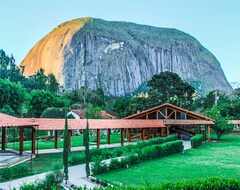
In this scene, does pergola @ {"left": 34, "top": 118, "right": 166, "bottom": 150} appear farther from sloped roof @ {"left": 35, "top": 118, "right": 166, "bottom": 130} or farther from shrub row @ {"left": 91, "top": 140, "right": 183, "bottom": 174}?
shrub row @ {"left": 91, "top": 140, "right": 183, "bottom": 174}

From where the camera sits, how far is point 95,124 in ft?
76.4

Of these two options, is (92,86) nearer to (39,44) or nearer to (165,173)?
(39,44)

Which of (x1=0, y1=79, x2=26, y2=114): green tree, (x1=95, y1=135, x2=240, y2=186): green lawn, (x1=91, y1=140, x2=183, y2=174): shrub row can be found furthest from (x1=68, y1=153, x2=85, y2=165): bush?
(x1=0, y1=79, x2=26, y2=114): green tree

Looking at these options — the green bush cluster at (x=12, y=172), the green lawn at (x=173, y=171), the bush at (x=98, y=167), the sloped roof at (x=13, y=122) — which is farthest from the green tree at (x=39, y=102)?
the bush at (x=98, y=167)

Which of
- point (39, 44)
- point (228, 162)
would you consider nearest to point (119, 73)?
point (39, 44)

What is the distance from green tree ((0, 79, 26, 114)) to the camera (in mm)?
40750

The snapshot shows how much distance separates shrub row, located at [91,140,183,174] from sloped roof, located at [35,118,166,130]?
18.9 ft

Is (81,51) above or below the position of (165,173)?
above

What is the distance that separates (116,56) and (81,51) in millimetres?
13246

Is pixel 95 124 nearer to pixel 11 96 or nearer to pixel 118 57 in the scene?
pixel 11 96

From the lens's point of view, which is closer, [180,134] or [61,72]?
[180,134]

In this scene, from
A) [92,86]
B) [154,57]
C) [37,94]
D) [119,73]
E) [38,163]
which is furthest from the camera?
[154,57]

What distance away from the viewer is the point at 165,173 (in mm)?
13156

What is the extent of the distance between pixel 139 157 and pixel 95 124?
7611mm
